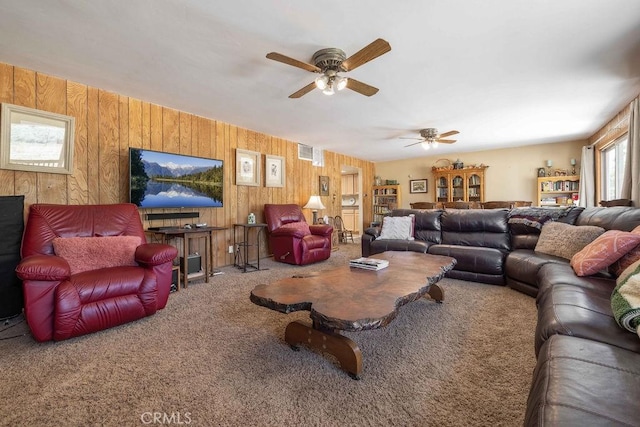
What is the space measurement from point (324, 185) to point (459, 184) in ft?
11.3

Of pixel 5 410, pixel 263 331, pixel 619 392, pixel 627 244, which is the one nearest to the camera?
pixel 619 392

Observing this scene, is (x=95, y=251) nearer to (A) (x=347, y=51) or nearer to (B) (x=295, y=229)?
(B) (x=295, y=229)

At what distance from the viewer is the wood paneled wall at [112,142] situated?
2.68 meters

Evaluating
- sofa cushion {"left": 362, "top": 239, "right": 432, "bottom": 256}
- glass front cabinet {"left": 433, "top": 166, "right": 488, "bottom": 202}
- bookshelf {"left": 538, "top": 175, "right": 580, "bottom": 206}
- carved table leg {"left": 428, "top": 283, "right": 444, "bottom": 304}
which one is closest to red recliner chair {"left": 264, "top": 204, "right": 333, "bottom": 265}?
sofa cushion {"left": 362, "top": 239, "right": 432, "bottom": 256}

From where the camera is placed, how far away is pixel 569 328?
122cm

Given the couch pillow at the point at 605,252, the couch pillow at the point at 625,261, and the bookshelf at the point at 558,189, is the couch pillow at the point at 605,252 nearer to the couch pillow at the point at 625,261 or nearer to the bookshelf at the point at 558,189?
the couch pillow at the point at 625,261

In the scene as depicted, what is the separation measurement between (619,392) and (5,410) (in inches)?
93.5

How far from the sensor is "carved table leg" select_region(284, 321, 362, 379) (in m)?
1.50

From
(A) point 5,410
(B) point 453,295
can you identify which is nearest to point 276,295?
(A) point 5,410

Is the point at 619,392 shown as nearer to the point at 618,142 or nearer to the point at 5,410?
the point at 5,410

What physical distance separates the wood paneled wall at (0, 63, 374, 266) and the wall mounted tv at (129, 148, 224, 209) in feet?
0.60

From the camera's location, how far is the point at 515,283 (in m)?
2.98

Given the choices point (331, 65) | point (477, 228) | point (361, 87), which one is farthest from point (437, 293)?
point (331, 65)

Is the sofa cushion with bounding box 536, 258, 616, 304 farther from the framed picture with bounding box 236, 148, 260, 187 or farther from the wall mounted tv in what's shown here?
the framed picture with bounding box 236, 148, 260, 187
